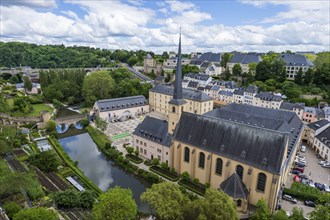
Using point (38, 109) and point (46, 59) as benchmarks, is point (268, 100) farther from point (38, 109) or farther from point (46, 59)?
point (46, 59)

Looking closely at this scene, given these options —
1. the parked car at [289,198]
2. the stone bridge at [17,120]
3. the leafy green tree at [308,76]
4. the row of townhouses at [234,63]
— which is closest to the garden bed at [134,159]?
the parked car at [289,198]

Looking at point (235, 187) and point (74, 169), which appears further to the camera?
point (74, 169)

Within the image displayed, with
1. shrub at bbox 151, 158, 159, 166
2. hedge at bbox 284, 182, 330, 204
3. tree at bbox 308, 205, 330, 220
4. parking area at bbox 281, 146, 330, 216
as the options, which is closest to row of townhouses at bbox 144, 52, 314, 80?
parking area at bbox 281, 146, 330, 216

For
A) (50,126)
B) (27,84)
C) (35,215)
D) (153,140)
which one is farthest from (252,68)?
(35,215)

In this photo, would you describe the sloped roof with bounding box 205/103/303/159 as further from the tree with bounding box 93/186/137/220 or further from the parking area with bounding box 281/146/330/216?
the tree with bounding box 93/186/137/220

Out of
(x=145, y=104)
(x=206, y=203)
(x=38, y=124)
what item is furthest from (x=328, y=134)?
(x=38, y=124)

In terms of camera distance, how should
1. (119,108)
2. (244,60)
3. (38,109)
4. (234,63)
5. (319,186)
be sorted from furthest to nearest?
1. (234,63)
2. (244,60)
3. (38,109)
4. (119,108)
5. (319,186)

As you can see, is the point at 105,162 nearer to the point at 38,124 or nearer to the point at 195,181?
the point at 195,181

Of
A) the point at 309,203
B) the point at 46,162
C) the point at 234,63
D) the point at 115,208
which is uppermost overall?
the point at 234,63
